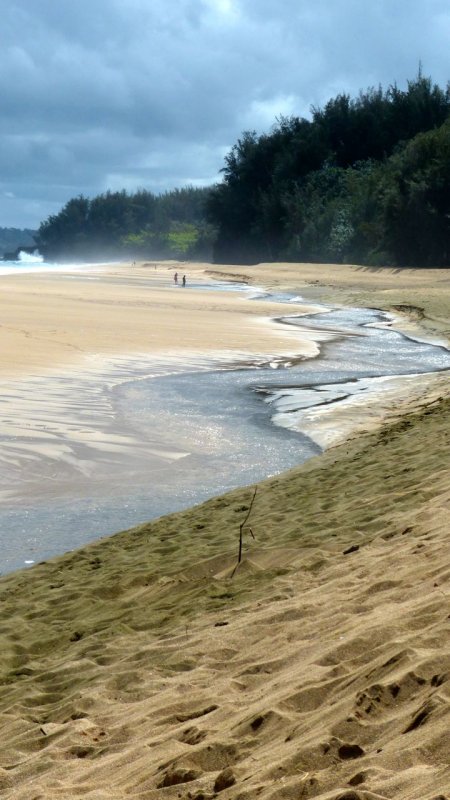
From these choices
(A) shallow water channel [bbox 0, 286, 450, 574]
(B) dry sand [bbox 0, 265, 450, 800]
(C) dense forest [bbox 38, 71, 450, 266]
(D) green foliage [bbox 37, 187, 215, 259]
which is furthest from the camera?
(D) green foliage [bbox 37, 187, 215, 259]

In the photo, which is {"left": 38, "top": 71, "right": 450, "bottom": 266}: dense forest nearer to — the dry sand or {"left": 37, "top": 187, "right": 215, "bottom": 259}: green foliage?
{"left": 37, "top": 187, "right": 215, "bottom": 259}: green foliage

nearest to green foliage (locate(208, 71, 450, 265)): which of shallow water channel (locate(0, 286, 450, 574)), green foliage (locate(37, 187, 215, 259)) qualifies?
shallow water channel (locate(0, 286, 450, 574))

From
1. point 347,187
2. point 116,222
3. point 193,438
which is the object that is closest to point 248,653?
point 193,438

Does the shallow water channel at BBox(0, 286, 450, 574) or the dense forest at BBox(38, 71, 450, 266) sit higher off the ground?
the dense forest at BBox(38, 71, 450, 266)

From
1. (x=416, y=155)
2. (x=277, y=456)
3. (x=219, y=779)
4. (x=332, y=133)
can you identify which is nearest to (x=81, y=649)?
(x=219, y=779)

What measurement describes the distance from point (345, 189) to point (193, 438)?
211ft

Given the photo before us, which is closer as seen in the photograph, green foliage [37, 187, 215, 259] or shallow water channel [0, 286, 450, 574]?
shallow water channel [0, 286, 450, 574]

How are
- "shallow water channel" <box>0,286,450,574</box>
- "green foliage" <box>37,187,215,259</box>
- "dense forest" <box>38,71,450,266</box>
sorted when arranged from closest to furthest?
1. "shallow water channel" <box>0,286,450,574</box>
2. "dense forest" <box>38,71,450,266</box>
3. "green foliage" <box>37,187,215,259</box>

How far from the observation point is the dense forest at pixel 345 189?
181 ft

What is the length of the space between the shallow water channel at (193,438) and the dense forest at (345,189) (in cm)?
3582

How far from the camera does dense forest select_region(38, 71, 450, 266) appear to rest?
181 feet

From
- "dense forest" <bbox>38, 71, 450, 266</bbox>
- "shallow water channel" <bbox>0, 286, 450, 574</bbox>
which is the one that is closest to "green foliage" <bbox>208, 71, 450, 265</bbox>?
"dense forest" <bbox>38, 71, 450, 266</bbox>

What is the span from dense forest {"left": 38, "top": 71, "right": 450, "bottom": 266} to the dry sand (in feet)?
158

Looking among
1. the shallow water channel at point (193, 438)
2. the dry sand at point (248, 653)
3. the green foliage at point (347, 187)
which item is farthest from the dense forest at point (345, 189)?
the dry sand at point (248, 653)
